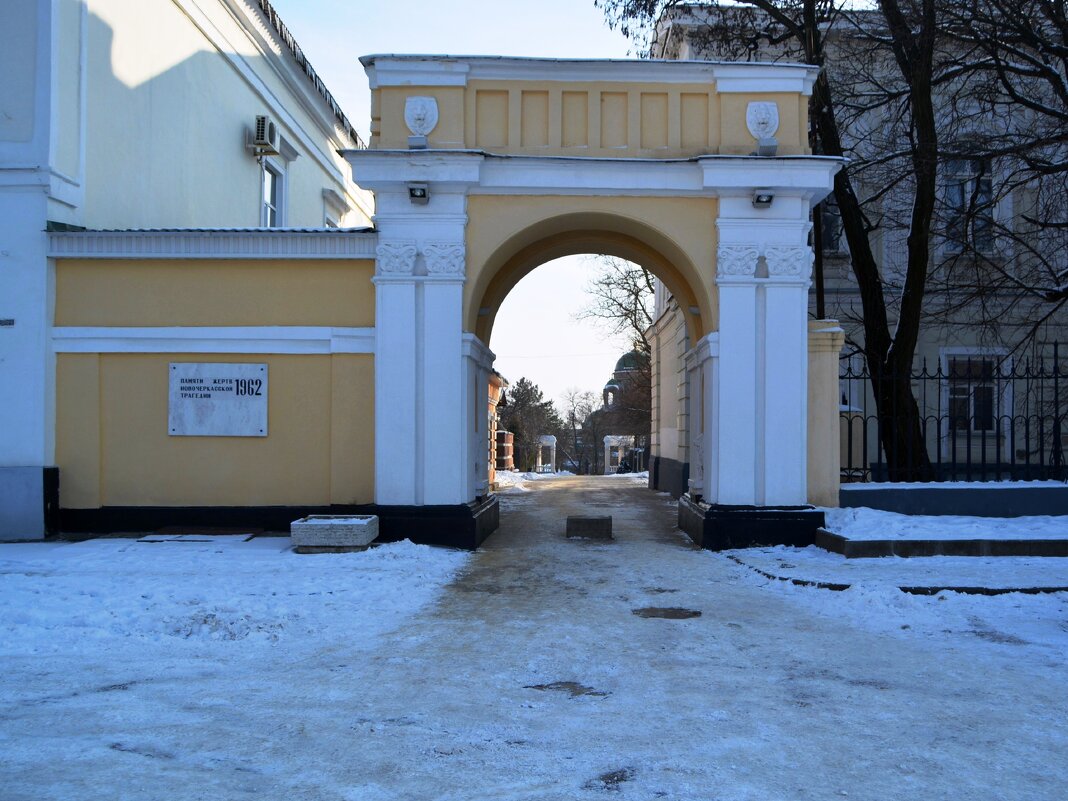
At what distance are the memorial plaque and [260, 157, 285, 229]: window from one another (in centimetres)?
865

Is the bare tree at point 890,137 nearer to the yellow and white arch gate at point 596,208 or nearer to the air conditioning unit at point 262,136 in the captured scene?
the yellow and white arch gate at point 596,208

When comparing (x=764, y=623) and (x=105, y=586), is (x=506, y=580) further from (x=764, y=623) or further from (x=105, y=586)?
(x=105, y=586)

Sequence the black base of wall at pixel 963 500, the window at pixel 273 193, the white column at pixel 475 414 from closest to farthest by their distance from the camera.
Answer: the white column at pixel 475 414, the black base of wall at pixel 963 500, the window at pixel 273 193

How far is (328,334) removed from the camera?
1127 cm

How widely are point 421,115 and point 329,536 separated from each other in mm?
5200

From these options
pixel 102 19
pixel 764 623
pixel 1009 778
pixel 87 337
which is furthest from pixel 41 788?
pixel 102 19

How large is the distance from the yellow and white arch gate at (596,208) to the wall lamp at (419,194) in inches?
0.8

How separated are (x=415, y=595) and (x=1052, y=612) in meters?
5.43

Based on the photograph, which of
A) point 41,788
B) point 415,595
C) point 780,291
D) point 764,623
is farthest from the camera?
point 780,291

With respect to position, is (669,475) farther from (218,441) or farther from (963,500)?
(218,441)

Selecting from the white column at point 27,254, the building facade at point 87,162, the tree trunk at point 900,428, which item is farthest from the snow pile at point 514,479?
the white column at point 27,254

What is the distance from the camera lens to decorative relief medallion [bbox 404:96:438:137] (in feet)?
36.6

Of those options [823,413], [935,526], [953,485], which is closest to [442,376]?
[823,413]

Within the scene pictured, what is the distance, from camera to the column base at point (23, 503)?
10.8 m
